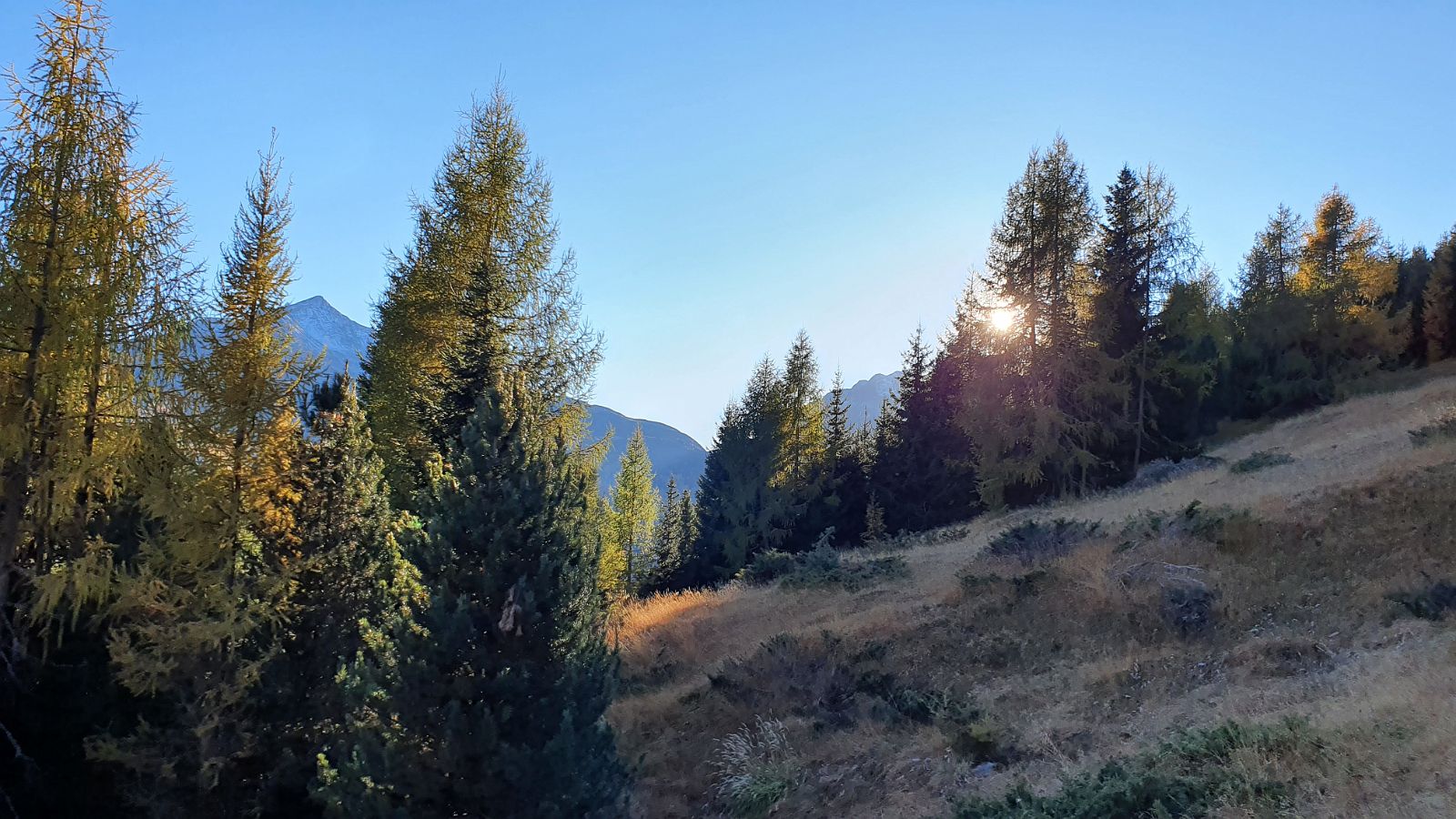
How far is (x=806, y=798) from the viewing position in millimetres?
9383

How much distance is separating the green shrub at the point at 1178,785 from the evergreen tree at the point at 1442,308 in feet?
144

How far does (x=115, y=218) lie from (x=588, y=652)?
7.96m

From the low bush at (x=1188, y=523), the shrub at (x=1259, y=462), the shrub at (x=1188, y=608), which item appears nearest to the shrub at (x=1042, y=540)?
the low bush at (x=1188, y=523)

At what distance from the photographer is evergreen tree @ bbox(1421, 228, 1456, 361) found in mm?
36875

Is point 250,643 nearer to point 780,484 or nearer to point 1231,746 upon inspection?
point 1231,746

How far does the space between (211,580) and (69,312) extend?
3.79 meters

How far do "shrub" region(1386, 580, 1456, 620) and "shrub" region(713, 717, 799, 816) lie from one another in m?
8.34

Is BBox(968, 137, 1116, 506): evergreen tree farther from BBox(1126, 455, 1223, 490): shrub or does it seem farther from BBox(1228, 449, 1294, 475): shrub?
BBox(1228, 449, 1294, 475): shrub

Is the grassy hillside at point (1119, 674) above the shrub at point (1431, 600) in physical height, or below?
below

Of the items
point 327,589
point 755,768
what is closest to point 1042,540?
point 755,768

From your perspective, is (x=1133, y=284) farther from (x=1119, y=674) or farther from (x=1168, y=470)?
(x=1119, y=674)

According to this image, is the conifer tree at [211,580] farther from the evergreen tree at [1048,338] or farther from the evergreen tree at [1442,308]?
the evergreen tree at [1442,308]

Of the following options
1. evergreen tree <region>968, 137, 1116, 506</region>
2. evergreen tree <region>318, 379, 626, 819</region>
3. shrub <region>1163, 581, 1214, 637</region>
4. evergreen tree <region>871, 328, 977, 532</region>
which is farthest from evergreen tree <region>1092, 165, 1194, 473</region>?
evergreen tree <region>318, 379, 626, 819</region>

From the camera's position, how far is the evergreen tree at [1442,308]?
36875 millimetres
